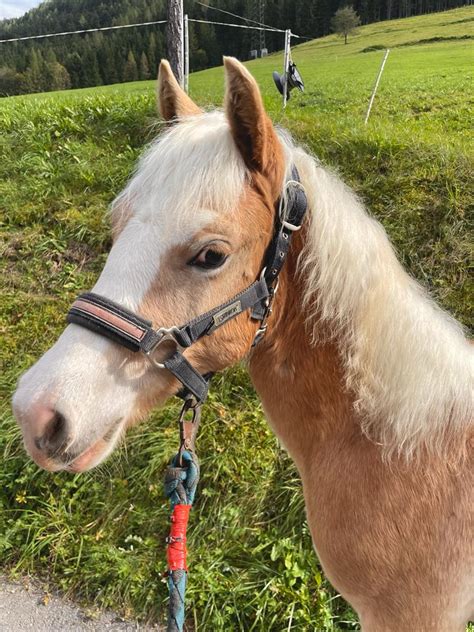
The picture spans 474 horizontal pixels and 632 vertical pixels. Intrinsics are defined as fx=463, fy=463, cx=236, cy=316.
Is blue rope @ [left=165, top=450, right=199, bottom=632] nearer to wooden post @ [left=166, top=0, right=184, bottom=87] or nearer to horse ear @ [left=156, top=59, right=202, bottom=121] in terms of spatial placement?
horse ear @ [left=156, top=59, right=202, bottom=121]

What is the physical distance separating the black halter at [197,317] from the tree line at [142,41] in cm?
1321

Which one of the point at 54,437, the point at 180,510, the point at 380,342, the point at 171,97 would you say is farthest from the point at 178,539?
the point at 171,97

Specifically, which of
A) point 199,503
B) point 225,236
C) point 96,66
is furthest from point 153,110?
point 96,66

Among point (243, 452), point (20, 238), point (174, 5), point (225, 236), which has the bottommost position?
point (243, 452)

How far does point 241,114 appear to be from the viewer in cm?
148

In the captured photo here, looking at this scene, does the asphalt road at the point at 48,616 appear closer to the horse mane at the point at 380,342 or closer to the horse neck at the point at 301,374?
the horse neck at the point at 301,374

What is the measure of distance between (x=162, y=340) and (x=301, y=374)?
574mm

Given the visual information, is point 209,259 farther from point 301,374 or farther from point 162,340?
point 301,374

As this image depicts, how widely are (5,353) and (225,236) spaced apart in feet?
11.6

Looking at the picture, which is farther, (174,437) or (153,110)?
(153,110)

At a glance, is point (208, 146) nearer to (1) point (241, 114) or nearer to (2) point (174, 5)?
(1) point (241, 114)

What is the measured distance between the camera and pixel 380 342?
1.62 metres

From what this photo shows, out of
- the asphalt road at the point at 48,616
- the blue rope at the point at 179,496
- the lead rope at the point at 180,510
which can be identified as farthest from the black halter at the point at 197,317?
the asphalt road at the point at 48,616

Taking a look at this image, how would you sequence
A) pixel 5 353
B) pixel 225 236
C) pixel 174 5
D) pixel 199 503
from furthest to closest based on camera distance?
pixel 174 5 < pixel 5 353 < pixel 199 503 < pixel 225 236
